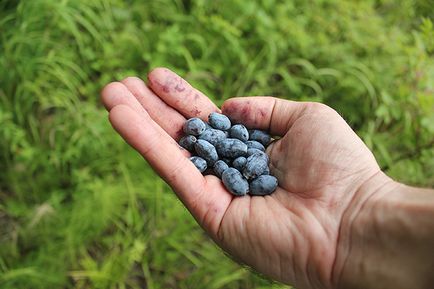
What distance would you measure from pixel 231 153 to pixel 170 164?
15.0 inches

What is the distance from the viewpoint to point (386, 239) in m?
1.48

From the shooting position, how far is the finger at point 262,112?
2119 mm

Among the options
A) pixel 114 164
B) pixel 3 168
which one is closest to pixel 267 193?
pixel 114 164

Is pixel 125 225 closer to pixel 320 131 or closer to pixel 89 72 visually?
pixel 89 72

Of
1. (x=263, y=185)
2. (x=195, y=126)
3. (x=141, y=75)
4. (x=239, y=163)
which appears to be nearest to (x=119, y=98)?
(x=195, y=126)

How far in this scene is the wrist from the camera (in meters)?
1.38

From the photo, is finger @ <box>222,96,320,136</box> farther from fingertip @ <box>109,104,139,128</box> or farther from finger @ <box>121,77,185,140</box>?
fingertip @ <box>109,104,139,128</box>

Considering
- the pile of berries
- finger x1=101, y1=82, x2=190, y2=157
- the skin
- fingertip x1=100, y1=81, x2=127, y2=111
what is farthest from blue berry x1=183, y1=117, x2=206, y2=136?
fingertip x1=100, y1=81, x2=127, y2=111

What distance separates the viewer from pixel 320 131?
1845mm

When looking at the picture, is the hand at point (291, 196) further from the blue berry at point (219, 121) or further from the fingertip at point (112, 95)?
the blue berry at point (219, 121)

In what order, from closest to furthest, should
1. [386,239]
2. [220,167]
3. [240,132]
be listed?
[386,239], [220,167], [240,132]

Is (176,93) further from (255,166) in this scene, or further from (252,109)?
(255,166)

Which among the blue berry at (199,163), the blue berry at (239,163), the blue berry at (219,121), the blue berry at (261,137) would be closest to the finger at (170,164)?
the blue berry at (199,163)

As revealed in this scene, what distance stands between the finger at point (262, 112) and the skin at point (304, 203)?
3.8 inches
